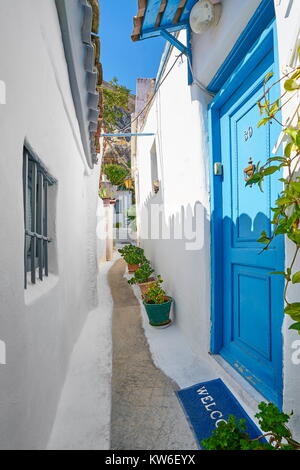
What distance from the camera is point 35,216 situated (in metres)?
1.55

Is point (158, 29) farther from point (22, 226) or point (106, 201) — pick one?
point (106, 201)

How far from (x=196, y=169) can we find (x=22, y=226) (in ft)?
6.02

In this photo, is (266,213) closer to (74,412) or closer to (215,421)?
(215,421)

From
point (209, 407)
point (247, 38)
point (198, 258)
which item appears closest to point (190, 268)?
point (198, 258)

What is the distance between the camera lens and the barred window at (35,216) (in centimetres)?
138

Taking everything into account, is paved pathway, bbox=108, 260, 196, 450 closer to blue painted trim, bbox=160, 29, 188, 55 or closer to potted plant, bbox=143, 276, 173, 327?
potted plant, bbox=143, 276, 173, 327

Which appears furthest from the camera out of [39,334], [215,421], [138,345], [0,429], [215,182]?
[138,345]

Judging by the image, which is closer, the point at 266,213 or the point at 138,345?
the point at 266,213

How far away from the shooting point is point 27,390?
1.10 m

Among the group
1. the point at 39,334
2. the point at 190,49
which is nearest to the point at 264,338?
the point at 39,334

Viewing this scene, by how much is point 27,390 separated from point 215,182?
6.84ft

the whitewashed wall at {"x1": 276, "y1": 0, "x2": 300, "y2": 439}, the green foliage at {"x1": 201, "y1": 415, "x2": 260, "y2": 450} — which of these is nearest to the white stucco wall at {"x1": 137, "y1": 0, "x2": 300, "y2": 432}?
the whitewashed wall at {"x1": 276, "y1": 0, "x2": 300, "y2": 439}

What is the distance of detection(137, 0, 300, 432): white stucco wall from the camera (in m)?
1.22

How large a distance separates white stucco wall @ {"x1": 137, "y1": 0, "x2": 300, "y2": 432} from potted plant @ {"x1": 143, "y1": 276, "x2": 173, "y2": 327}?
0.57ft
